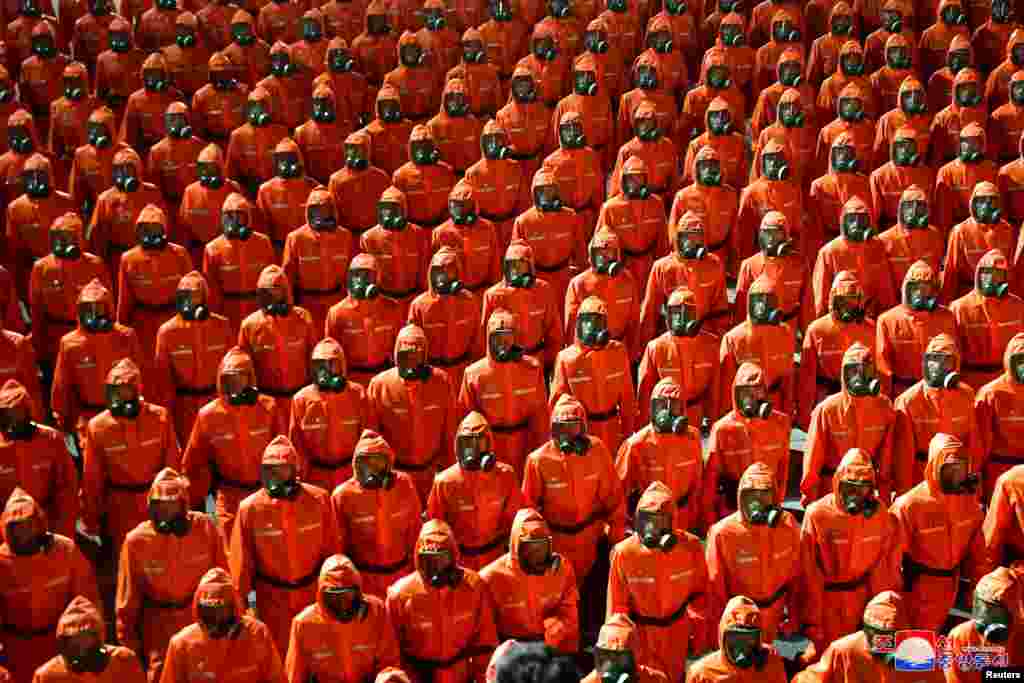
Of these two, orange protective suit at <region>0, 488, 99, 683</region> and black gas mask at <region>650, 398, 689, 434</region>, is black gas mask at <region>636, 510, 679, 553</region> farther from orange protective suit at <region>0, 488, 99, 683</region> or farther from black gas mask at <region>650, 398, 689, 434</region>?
orange protective suit at <region>0, 488, 99, 683</region>

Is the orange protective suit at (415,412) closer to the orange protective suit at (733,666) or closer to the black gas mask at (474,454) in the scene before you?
the black gas mask at (474,454)

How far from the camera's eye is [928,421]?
43.5 feet

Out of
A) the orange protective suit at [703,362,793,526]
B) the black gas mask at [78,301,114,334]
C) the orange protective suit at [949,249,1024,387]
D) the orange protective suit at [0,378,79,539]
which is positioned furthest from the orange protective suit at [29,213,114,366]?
the orange protective suit at [949,249,1024,387]

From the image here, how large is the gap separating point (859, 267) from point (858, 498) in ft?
11.0

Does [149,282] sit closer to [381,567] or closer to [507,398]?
[507,398]

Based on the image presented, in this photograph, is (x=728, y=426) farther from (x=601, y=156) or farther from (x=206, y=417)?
(x=601, y=156)

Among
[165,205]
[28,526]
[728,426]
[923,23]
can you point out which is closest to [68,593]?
[28,526]

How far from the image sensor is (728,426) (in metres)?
13.1

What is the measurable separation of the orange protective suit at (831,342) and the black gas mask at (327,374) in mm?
3323

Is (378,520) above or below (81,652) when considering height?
above

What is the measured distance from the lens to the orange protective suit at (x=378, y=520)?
12336 mm

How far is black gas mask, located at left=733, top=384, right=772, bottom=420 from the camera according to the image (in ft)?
42.8

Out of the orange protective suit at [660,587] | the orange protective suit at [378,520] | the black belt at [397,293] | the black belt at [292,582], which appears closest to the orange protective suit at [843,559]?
the orange protective suit at [660,587]

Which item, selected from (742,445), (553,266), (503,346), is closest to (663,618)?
(742,445)
